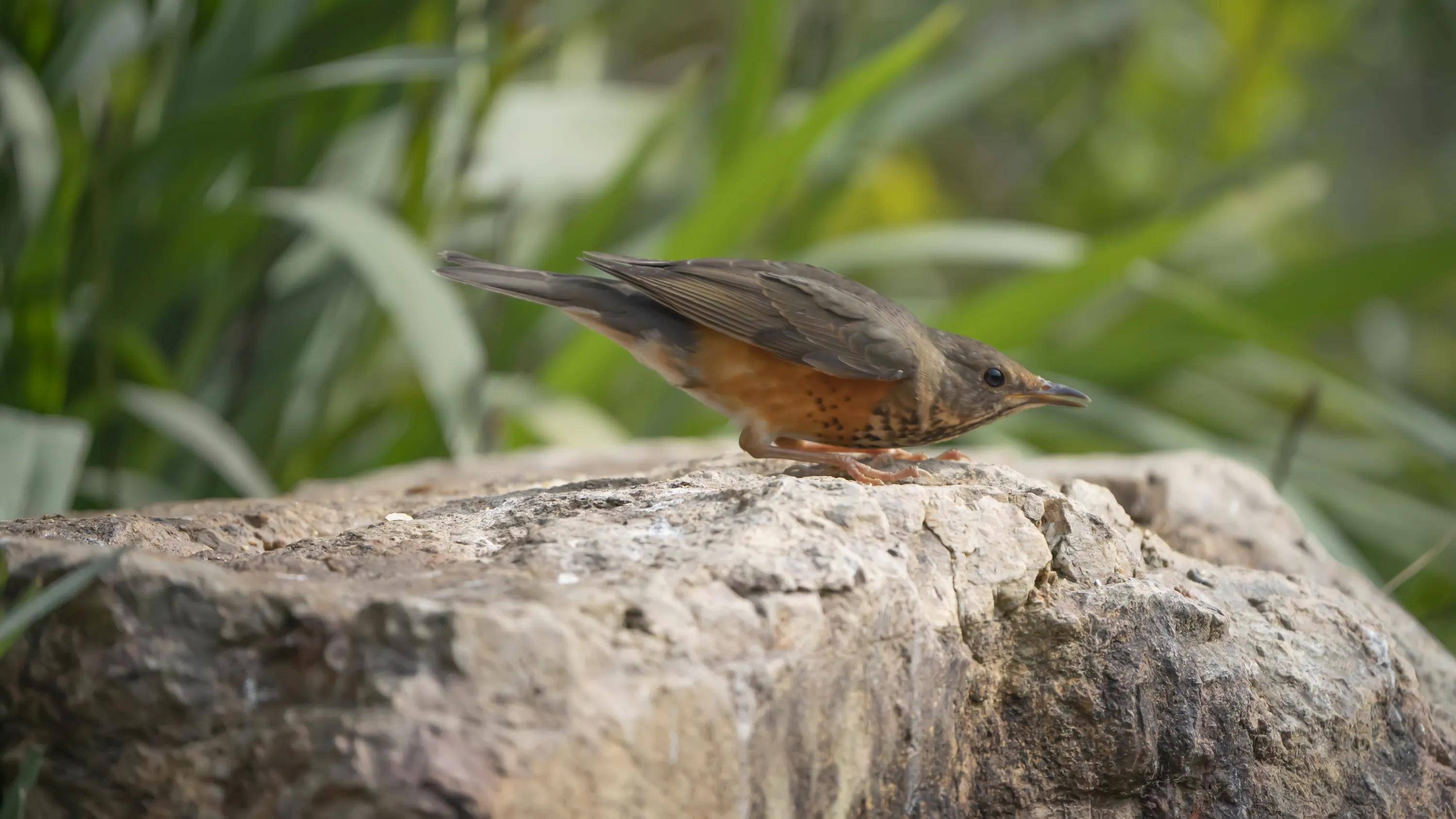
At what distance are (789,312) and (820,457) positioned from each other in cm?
37

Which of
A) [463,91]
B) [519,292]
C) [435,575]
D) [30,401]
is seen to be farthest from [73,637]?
[463,91]

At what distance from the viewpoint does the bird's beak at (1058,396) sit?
3223mm

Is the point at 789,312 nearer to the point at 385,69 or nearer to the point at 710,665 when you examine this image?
the point at 710,665

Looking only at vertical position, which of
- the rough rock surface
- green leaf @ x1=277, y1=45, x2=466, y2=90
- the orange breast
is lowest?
the rough rock surface

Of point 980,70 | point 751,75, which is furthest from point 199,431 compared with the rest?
point 980,70

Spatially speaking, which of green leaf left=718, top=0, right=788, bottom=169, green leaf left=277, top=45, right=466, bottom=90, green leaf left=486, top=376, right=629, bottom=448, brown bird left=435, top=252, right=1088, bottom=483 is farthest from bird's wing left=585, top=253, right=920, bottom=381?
green leaf left=718, top=0, right=788, bottom=169

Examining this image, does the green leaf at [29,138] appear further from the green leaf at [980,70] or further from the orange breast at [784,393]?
the green leaf at [980,70]

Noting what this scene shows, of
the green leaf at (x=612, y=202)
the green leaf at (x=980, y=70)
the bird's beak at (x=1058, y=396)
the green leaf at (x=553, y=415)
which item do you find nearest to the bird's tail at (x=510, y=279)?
the bird's beak at (x=1058, y=396)

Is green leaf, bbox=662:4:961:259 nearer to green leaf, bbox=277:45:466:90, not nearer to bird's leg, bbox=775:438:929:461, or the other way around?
green leaf, bbox=277:45:466:90

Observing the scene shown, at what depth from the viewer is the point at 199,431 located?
4520mm

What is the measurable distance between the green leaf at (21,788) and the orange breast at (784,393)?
1.88m

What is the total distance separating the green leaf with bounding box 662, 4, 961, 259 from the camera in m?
5.55

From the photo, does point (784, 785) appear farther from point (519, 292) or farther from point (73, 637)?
Answer: point (519, 292)

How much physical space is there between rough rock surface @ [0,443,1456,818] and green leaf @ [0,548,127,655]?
0.03 m
